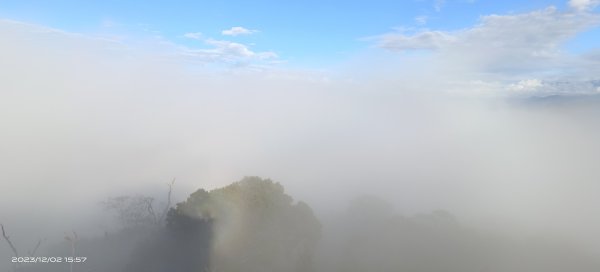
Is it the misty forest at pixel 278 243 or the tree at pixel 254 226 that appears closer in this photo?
the tree at pixel 254 226

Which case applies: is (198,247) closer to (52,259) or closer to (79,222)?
(52,259)

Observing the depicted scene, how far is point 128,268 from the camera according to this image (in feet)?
219

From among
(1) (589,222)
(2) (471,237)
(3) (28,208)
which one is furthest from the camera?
(1) (589,222)

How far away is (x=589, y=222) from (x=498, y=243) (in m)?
99.8

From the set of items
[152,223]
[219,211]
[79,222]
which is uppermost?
[219,211]

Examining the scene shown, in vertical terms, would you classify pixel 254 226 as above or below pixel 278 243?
above

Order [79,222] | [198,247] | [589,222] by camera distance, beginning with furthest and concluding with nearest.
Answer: [589,222] → [79,222] → [198,247]

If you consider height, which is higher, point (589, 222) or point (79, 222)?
point (79, 222)

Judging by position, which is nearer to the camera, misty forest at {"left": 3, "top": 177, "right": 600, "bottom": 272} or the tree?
the tree

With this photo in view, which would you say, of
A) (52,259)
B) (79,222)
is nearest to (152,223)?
(52,259)

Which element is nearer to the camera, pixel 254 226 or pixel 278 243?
pixel 254 226

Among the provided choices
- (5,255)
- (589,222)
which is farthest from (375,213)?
(589,222)

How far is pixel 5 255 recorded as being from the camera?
86.9 m

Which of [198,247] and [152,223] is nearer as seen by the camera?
[198,247]
